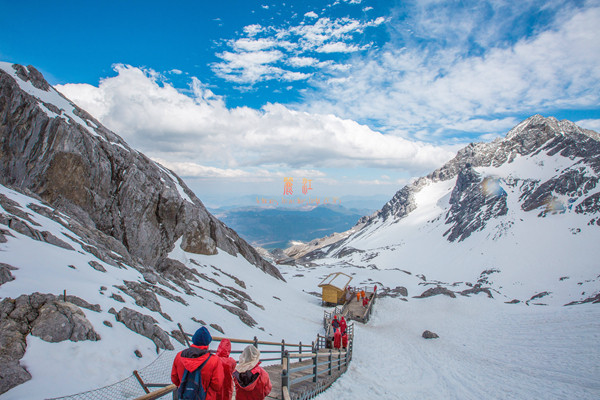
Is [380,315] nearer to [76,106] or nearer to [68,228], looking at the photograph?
[68,228]

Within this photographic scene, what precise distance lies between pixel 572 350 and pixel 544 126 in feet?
532

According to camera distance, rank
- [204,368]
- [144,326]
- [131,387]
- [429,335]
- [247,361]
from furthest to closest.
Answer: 1. [429,335]
2. [144,326]
3. [131,387]
4. [247,361]
5. [204,368]

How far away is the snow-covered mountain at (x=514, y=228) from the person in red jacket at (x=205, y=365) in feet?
141

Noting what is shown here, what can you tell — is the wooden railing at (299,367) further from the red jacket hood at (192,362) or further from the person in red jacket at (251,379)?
the person in red jacket at (251,379)

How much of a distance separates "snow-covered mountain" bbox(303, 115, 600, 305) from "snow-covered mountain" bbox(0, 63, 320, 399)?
3310 centimetres

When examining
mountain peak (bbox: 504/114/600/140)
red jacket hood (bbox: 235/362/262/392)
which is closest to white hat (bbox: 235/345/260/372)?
red jacket hood (bbox: 235/362/262/392)

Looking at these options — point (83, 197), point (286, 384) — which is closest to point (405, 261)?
point (83, 197)

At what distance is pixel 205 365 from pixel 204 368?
53 millimetres

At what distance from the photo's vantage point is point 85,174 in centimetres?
2739

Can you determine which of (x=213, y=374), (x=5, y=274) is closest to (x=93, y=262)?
(x=5, y=274)

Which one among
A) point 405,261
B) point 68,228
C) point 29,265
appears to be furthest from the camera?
point 405,261

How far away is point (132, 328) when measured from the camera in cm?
1089

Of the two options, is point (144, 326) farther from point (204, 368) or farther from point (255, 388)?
point (255, 388)

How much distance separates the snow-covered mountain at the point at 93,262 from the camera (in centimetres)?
827
